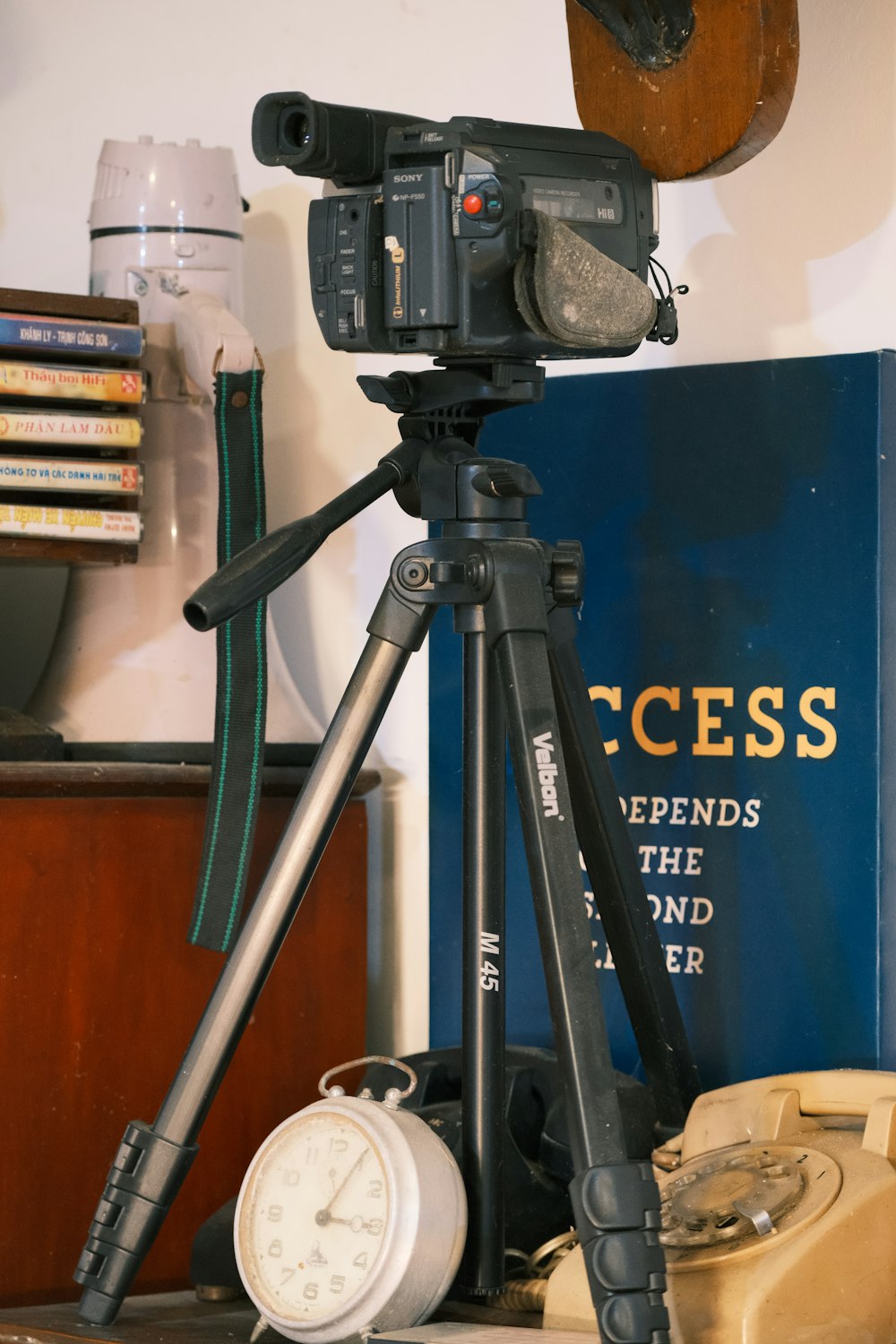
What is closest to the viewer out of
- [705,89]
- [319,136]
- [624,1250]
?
[624,1250]

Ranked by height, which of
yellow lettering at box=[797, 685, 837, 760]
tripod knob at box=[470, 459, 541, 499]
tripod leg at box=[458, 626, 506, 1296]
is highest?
tripod knob at box=[470, 459, 541, 499]

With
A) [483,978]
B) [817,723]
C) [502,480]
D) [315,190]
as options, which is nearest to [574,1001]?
[483,978]

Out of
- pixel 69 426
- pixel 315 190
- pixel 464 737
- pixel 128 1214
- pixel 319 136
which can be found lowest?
pixel 128 1214

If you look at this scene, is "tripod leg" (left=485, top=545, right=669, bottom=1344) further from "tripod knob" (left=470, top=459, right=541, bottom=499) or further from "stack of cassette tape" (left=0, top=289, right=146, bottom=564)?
"stack of cassette tape" (left=0, top=289, right=146, bottom=564)

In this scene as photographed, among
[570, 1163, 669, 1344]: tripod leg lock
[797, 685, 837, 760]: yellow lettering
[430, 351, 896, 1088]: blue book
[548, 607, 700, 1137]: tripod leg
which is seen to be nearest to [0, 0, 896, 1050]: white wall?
[430, 351, 896, 1088]: blue book

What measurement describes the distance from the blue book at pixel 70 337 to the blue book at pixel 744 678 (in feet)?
1.19

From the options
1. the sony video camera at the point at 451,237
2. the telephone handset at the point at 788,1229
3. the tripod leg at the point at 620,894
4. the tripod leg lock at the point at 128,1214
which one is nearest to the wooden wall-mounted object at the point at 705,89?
the sony video camera at the point at 451,237

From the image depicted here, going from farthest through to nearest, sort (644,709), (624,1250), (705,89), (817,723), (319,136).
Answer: (644,709) < (817,723) < (705,89) < (319,136) < (624,1250)

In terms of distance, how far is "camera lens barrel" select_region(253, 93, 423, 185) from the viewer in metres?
1.21

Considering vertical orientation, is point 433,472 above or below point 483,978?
above

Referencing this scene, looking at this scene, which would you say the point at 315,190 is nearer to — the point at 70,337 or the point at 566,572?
the point at 70,337

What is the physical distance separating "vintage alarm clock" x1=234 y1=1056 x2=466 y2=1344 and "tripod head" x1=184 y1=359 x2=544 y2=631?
14.8 inches

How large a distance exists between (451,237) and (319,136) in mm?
110

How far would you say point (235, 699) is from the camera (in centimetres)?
156
